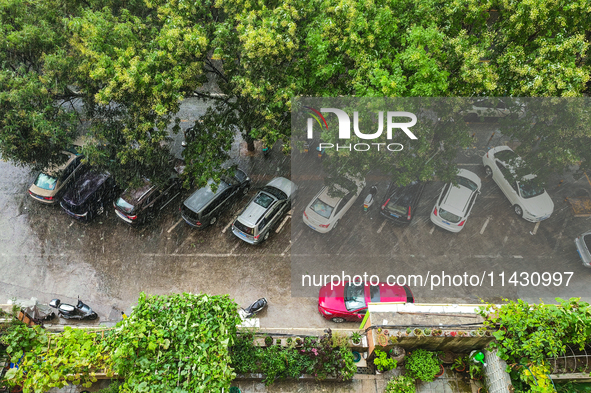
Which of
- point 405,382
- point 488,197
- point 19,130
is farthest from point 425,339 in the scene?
point 19,130

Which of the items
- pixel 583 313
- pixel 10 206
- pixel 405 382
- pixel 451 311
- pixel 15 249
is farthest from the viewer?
pixel 10 206

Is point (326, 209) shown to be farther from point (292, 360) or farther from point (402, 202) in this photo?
point (292, 360)

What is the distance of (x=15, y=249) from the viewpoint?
1625 centimetres

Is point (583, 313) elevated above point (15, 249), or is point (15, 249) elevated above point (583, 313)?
point (583, 313)

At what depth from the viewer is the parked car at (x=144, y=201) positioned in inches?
640

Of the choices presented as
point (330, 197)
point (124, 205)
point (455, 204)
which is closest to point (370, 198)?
point (330, 197)

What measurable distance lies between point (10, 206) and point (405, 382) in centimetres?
1871

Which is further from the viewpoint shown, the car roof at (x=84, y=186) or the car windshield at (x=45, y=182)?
the car windshield at (x=45, y=182)

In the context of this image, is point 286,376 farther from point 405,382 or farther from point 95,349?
point 95,349

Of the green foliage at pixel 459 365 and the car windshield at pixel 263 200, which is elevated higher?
the green foliage at pixel 459 365

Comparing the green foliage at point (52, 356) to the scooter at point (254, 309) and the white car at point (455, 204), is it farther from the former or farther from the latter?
the white car at point (455, 204)

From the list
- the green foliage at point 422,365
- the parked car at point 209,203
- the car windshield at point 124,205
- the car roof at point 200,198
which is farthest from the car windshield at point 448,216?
the car windshield at point 124,205

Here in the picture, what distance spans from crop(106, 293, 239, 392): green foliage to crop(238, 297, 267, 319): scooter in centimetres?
617

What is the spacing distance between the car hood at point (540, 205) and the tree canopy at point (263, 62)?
4.16 m
